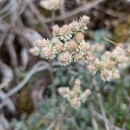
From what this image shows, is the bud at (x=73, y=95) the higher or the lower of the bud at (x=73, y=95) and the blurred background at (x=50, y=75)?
the higher

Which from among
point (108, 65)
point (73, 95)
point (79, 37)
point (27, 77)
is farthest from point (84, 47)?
point (27, 77)

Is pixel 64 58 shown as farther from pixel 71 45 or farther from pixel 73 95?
pixel 73 95

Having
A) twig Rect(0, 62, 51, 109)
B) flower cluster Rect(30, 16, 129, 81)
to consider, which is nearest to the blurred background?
twig Rect(0, 62, 51, 109)

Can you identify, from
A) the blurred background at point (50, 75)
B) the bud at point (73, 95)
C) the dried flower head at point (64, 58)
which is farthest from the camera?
the blurred background at point (50, 75)

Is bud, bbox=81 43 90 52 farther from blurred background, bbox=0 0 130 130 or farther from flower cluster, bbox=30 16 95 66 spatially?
blurred background, bbox=0 0 130 130

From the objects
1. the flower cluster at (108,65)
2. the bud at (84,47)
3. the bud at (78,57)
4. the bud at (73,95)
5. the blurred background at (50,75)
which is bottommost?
the blurred background at (50,75)

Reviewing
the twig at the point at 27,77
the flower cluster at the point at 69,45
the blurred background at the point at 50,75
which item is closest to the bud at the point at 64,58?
the flower cluster at the point at 69,45

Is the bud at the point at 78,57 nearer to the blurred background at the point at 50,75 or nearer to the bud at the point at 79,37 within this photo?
the bud at the point at 79,37
